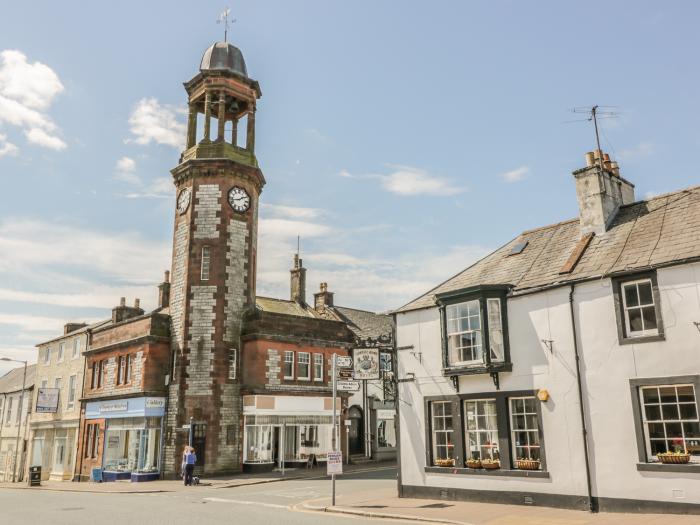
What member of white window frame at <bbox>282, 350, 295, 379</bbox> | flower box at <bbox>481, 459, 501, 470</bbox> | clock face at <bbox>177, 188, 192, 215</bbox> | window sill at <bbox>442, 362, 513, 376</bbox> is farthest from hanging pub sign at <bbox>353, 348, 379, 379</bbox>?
clock face at <bbox>177, 188, 192, 215</bbox>

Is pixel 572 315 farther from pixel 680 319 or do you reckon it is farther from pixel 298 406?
pixel 298 406

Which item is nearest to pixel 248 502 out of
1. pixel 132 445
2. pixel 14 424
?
pixel 132 445

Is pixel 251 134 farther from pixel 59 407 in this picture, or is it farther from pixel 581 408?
pixel 581 408

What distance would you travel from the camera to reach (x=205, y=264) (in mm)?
32250

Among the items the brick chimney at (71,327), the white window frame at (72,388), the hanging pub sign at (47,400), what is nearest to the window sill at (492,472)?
the white window frame at (72,388)

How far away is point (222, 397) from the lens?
3077cm

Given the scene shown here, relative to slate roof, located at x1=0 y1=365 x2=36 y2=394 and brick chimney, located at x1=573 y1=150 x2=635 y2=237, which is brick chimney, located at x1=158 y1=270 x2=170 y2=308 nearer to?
slate roof, located at x1=0 y1=365 x2=36 y2=394

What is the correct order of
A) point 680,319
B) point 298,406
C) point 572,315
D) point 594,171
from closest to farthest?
point 680,319, point 572,315, point 594,171, point 298,406

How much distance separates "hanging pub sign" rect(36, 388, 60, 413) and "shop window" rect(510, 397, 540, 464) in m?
35.6

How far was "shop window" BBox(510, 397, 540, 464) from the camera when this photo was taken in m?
16.1

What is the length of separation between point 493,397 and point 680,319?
543cm

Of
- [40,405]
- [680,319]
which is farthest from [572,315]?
[40,405]

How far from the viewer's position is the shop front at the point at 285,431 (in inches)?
1232

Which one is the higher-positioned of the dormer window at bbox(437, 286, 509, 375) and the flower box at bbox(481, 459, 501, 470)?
the dormer window at bbox(437, 286, 509, 375)
